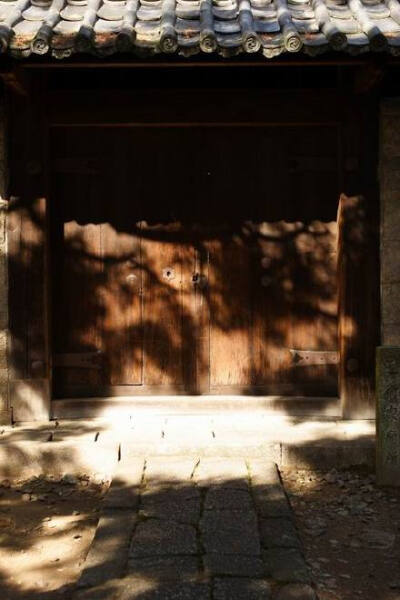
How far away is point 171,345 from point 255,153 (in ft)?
6.10

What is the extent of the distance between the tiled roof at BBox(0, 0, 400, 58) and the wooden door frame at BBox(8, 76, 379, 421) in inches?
28.8

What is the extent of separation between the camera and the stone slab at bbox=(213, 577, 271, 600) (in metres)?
3.45

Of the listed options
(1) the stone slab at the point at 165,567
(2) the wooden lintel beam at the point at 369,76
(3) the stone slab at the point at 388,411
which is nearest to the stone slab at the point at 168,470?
(1) the stone slab at the point at 165,567

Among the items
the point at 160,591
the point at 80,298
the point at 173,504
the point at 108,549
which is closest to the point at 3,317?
the point at 80,298

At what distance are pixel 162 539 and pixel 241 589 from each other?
0.73 m

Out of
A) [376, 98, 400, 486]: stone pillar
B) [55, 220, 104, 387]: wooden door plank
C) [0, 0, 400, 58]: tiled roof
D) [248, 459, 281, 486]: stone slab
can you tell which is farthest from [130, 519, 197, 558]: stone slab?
[0, 0, 400, 58]: tiled roof

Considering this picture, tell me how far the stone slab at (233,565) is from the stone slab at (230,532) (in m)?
0.06

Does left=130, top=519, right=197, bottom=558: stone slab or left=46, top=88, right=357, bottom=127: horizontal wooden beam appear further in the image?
left=46, top=88, right=357, bottom=127: horizontal wooden beam

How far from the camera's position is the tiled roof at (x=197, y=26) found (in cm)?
506

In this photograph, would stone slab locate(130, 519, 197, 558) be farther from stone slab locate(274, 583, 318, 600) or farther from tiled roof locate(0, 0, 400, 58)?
tiled roof locate(0, 0, 400, 58)

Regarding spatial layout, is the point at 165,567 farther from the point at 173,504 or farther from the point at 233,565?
the point at 173,504

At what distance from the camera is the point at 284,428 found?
6.03 meters

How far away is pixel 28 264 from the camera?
625 cm

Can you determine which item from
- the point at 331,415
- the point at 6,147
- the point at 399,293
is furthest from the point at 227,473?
the point at 6,147
